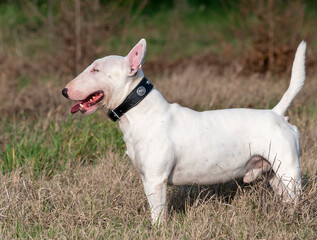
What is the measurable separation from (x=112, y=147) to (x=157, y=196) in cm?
191

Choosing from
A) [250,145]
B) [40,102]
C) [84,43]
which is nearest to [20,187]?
[250,145]

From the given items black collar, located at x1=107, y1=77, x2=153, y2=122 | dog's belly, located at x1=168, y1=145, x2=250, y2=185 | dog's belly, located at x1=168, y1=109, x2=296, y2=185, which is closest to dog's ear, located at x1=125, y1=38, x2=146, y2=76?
black collar, located at x1=107, y1=77, x2=153, y2=122

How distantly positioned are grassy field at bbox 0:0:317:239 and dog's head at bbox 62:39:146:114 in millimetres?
798

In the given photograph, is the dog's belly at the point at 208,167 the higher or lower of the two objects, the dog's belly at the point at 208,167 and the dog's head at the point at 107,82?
the lower

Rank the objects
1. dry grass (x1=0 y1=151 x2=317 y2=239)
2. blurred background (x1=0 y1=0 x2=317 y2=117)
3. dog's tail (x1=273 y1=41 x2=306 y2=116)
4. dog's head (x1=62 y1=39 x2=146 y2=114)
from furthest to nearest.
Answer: blurred background (x1=0 y1=0 x2=317 y2=117), dog's tail (x1=273 y1=41 x2=306 y2=116), dog's head (x1=62 y1=39 x2=146 y2=114), dry grass (x1=0 y1=151 x2=317 y2=239)

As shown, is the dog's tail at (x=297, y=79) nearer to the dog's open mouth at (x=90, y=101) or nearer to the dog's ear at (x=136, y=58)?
the dog's ear at (x=136, y=58)

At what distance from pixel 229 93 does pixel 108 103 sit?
12.3 ft

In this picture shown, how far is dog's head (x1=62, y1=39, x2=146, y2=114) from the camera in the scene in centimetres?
368

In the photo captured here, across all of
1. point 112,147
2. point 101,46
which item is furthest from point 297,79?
point 101,46

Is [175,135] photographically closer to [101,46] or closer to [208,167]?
[208,167]

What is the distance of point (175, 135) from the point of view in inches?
146

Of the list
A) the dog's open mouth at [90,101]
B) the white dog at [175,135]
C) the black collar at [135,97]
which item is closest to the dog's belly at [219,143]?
the white dog at [175,135]

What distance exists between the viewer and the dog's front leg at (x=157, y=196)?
3.64 metres

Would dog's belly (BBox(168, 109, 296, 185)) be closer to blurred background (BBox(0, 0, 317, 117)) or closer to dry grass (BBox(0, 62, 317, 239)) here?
dry grass (BBox(0, 62, 317, 239))
